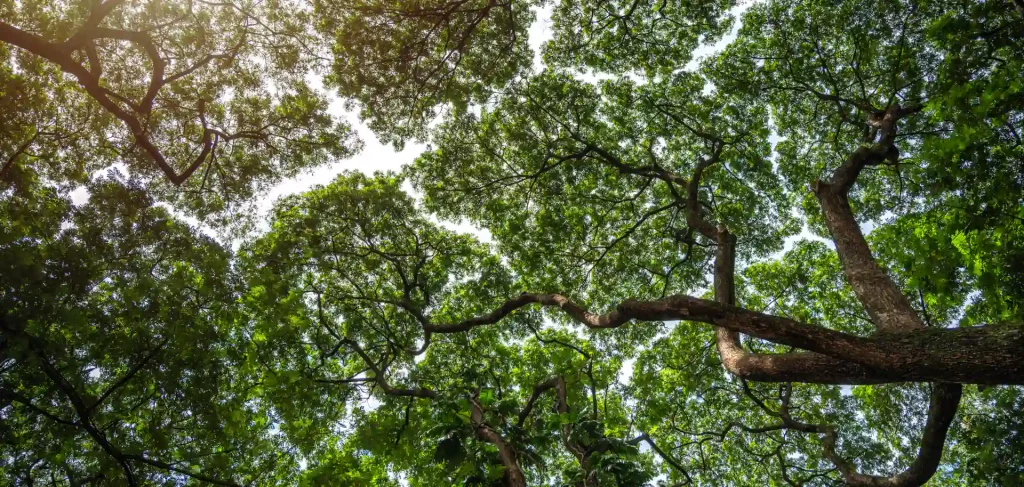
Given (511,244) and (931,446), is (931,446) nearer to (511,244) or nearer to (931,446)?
(931,446)

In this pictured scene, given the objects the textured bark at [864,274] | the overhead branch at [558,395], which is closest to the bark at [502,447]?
the overhead branch at [558,395]

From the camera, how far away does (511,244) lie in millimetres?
11008

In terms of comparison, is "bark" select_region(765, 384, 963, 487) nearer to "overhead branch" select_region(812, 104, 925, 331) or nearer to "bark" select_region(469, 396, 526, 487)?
"overhead branch" select_region(812, 104, 925, 331)

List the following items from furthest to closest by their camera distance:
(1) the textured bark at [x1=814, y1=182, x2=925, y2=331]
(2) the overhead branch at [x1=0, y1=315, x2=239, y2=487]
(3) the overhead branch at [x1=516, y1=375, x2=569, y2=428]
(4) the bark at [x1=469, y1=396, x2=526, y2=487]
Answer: (3) the overhead branch at [x1=516, y1=375, x2=569, y2=428]
(4) the bark at [x1=469, y1=396, x2=526, y2=487]
(1) the textured bark at [x1=814, y1=182, x2=925, y2=331]
(2) the overhead branch at [x1=0, y1=315, x2=239, y2=487]

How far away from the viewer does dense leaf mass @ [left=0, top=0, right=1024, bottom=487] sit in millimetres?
4031

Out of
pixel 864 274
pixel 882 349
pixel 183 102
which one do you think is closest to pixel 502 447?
pixel 882 349

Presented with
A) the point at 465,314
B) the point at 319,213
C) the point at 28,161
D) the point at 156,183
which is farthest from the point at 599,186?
the point at 28,161

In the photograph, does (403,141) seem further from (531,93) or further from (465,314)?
(465,314)

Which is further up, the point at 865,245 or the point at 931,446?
the point at 865,245

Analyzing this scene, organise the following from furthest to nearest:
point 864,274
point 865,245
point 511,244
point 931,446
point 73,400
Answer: point 511,244
point 865,245
point 931,446
point 864,274
point 73,400

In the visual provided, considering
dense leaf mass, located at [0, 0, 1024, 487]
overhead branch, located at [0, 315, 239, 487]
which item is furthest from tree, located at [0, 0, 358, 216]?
overhead branch, located at [0, 315, 239, 487]

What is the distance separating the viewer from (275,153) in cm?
944

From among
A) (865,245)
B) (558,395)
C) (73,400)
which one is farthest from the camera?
(558,395)

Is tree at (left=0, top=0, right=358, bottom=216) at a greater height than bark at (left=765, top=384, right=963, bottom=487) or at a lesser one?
greater
